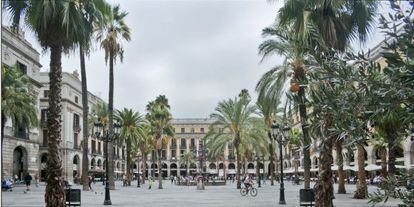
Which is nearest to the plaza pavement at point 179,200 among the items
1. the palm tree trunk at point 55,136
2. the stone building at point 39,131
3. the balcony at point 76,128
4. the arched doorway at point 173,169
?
the palm tree trunk at point 55,136

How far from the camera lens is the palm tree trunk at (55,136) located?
51.6 ft

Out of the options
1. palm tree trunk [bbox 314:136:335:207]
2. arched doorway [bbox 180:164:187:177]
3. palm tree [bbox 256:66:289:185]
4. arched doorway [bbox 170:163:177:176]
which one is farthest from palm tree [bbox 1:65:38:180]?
arched doorway [bbox 170:163:177:176]

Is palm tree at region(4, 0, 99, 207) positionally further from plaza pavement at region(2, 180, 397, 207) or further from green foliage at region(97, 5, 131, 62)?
green foliage at region(97, 5, 131, 62)

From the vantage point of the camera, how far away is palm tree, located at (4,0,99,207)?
578 inches

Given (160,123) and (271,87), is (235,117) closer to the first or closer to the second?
(160,123)

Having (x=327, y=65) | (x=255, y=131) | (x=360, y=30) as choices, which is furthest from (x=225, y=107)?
(x=327, y=65)

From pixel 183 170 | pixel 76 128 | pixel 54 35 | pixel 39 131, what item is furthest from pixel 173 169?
pixel 54 35

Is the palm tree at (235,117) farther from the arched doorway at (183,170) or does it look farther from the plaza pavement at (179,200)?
the arched doorway at (183,170)

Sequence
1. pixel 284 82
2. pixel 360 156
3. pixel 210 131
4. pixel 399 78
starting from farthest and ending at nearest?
pixel 210 131 < pixel 360 156 < pixel 284 82 < pixel 399 78

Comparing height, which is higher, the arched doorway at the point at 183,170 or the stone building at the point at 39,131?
the stone building at the point at 39,131

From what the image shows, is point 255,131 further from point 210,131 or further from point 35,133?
point 35,133

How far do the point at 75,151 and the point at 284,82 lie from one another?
56840 mm

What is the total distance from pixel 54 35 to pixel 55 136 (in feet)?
10.6

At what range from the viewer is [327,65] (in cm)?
529
